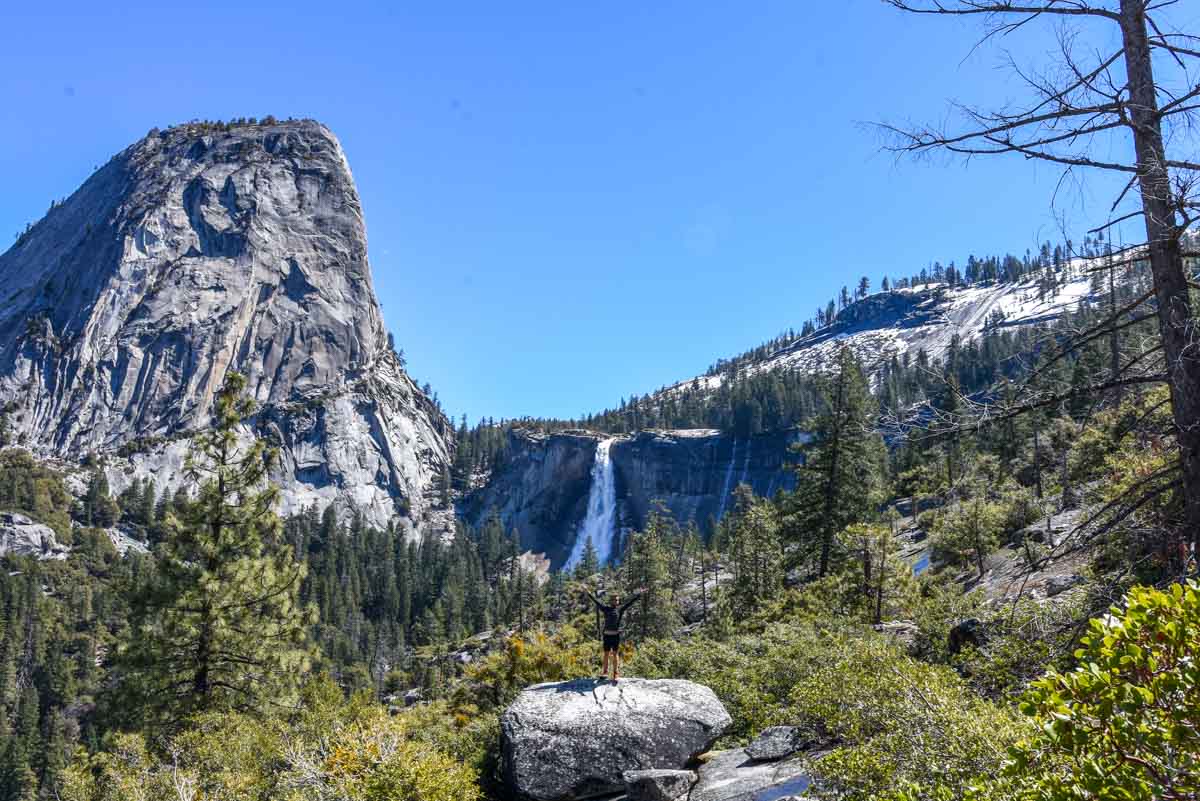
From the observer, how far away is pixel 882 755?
594 cm

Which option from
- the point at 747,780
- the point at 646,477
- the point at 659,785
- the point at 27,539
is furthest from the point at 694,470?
the point at 747,780

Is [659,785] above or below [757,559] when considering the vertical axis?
below

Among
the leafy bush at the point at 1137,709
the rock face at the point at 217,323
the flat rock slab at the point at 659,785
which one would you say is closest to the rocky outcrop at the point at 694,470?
the rock face at the point at 217,323

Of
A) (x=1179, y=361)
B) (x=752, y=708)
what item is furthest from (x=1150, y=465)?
(x=1179, y=361)

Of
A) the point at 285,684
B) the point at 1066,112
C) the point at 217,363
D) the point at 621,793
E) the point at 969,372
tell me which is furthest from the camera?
the point at 217,363

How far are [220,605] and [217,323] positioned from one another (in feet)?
439

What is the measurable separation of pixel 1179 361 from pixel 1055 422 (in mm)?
45822

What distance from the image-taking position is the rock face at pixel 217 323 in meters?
126

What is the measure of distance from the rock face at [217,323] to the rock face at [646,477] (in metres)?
28.7

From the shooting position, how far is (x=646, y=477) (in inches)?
4670

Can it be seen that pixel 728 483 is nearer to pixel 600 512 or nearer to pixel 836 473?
pixel 600 512

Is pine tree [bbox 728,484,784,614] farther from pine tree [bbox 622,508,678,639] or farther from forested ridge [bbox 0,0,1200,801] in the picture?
pine tree [bbox 622,508,678,639]

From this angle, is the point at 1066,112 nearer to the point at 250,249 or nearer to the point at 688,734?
the point at 688,734

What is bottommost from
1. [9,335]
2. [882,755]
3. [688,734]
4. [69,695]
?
[69,695]
